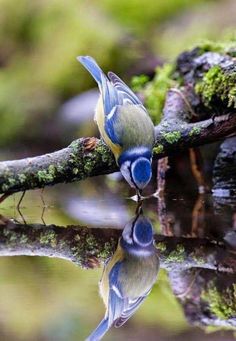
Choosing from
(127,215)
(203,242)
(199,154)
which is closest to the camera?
(203,242)

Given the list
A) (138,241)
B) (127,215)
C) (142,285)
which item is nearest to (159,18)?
(127,215)

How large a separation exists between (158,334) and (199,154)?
3.50 metres

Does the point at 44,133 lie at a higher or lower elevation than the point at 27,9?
lower

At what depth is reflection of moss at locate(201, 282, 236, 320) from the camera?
2855mm

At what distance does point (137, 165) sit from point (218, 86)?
113 centimetres

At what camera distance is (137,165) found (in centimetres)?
445

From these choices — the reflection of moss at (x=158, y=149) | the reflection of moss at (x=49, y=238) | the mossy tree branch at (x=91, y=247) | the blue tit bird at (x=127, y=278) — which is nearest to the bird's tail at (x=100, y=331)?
the blue tit bird at (x=127, y=278)

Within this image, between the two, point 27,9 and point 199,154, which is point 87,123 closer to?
point 199,154

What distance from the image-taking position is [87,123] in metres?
8.35

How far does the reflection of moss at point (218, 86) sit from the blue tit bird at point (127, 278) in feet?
3.81

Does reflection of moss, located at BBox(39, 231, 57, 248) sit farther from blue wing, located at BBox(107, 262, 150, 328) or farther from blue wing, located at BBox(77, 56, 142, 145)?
blue wing, located at BBox(107, 262, 150, 328)

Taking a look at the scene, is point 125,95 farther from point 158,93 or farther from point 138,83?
point 138,83

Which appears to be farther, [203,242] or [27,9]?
[27,9]

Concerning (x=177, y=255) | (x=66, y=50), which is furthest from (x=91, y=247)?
(x=66, y=50)
